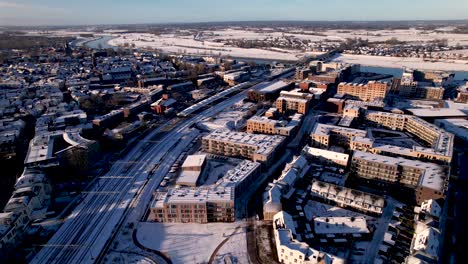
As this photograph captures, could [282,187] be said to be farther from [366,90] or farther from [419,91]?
[419,91]

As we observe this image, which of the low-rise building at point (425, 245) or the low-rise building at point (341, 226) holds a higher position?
the low-rise building at point (425, 245)

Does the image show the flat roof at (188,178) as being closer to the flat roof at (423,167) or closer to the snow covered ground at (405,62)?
the flat roof at (423,167)

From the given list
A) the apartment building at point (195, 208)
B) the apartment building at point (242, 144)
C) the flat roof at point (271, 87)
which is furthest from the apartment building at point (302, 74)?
the apartment building at point (195, 208)

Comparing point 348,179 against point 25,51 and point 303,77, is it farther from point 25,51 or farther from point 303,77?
point 25,51

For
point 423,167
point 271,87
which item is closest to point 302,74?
point 271,87

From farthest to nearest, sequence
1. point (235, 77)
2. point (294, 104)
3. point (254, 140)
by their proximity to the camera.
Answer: point (235, 77), point (294, 104), point (254, 140)
